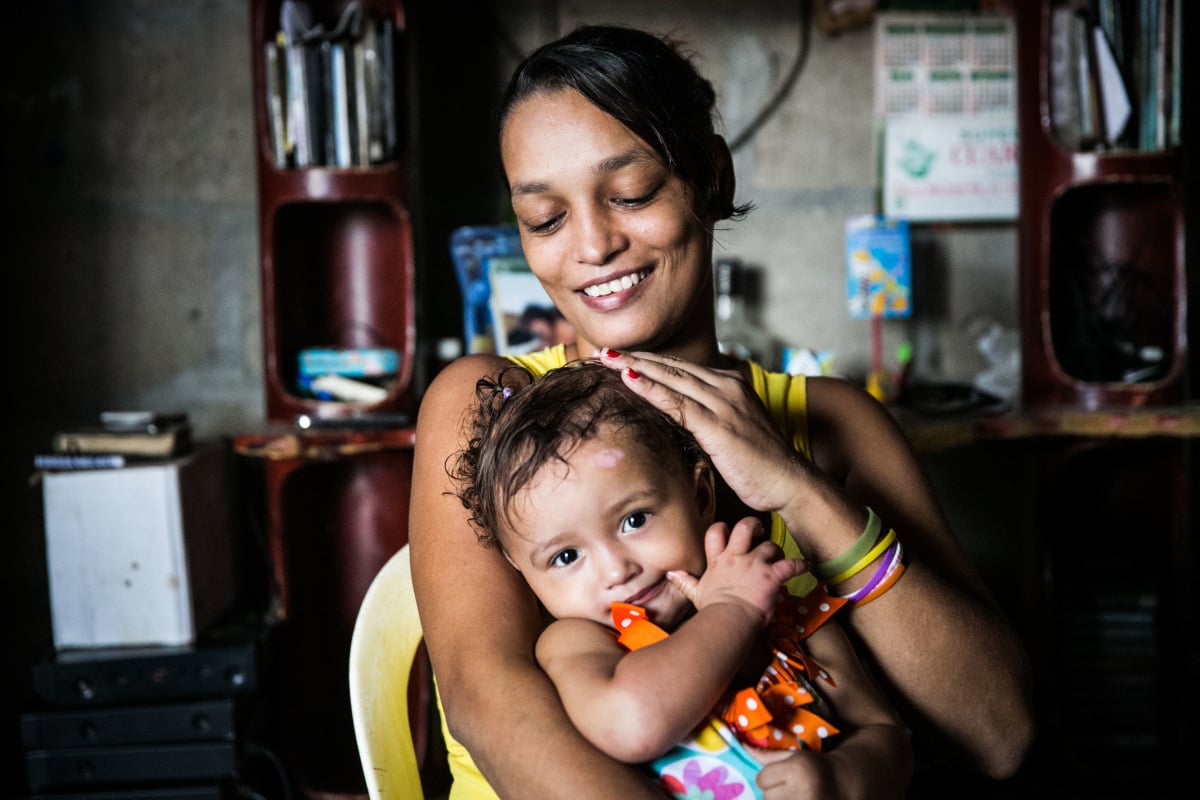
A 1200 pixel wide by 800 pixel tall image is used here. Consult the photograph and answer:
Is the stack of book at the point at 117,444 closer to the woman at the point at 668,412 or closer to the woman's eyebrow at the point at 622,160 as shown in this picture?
the woman at the point at 668,412

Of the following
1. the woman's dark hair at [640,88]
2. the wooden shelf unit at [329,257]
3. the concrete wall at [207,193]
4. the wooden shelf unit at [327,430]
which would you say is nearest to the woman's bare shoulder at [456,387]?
the woman's dark hair at [640,88]

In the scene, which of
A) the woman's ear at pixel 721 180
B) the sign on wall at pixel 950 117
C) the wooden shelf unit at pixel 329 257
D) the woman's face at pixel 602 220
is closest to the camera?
the woman's face at pixel 602 220

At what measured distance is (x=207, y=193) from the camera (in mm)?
2949

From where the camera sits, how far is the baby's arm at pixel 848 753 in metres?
1.02

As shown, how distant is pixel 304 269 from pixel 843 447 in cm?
174

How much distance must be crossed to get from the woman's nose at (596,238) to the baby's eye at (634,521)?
14.1 inches

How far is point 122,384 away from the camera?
9.71 ft

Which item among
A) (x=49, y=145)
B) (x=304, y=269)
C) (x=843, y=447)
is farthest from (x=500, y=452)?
(x=49, y=145)

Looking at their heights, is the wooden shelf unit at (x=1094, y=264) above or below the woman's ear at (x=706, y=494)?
above

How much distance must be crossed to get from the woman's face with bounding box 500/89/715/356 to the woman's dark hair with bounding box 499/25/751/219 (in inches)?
0.6

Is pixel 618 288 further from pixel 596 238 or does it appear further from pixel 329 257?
pixel 329 257

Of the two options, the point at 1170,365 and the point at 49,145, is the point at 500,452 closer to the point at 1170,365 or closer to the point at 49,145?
the point at 1170,365

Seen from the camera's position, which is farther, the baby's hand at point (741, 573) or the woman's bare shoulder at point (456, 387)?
the woman's bare shoulder at point (456, 387)

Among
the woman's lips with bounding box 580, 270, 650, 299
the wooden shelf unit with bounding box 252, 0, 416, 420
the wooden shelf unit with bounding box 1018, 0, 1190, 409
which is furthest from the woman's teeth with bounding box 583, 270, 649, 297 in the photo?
the wooden shelf unit with bounding box 1018, 0, 1190, 409
